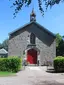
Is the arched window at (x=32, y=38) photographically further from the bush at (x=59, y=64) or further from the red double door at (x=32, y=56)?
the bush at (x=59, y=64)

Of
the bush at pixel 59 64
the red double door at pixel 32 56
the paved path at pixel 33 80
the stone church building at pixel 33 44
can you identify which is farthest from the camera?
the red double door at pixel 32 56

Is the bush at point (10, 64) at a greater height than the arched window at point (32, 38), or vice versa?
the arched window at point (32, 38)

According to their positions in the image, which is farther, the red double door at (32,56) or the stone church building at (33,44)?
the red double door at (32,56)

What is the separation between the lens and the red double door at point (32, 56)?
40719 mm

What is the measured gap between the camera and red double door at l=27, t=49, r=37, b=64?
134 ft

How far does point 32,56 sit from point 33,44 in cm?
216

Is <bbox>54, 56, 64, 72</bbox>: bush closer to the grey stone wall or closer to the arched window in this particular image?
the grey stone wall

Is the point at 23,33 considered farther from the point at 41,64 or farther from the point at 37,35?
the point at 41,64

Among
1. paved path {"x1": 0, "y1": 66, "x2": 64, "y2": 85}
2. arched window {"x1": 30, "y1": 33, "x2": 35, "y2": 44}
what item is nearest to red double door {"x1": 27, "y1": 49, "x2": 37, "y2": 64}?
arched window {"x1": 30, "y1": 33, "x2": 35, "y2": 44}

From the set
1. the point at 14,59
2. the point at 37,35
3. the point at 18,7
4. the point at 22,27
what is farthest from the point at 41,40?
the point at 18,7

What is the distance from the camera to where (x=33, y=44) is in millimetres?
40562

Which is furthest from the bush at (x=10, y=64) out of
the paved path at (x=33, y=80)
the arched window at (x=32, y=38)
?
the arched window at (x=32, y=38)

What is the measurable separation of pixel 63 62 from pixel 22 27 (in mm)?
15669

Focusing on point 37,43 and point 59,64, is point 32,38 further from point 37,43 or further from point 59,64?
point 59,64
